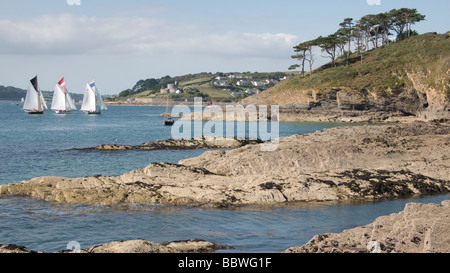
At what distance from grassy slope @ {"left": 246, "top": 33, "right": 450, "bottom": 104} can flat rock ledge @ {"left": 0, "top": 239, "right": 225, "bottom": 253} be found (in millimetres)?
58641

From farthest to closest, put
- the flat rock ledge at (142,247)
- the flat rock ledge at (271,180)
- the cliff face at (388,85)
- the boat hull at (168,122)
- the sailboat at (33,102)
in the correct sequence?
the sailboat at (33,102) → the boat hull at (168,122) → the cliff face at (388,85) → the flat rock ledge at (271,180) → the flat rock ledge at (142,247)

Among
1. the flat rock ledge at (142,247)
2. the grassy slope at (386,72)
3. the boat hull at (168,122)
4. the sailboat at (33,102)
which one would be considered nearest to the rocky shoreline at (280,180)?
the flat rock ledge at (142,247)

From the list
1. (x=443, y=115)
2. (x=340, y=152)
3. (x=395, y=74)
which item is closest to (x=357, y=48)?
(x=395, y=74)

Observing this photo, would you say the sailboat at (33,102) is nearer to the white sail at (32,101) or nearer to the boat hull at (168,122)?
the white sail at (32,101)

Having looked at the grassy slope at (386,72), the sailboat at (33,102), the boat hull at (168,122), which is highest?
the grassy slope at (386,72)

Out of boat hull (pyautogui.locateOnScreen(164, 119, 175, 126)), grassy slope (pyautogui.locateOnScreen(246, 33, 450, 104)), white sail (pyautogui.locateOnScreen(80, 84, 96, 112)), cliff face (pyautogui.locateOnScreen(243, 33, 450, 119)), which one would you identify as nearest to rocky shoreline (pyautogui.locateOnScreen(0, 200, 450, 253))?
cliff face (pyautogui.locateOnScreen(243, 33, 450, 119))

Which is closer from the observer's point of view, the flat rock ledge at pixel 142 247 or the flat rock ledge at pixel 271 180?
the flat rock ledge at pixel 142 247

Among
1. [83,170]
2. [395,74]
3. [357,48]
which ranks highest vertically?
[357,48]

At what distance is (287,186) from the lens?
760 inches

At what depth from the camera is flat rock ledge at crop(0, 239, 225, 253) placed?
431 inches

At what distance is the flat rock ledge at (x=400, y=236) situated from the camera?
10430mm

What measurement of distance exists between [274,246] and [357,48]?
96.7m

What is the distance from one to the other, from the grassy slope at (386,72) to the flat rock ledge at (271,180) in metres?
44.7
